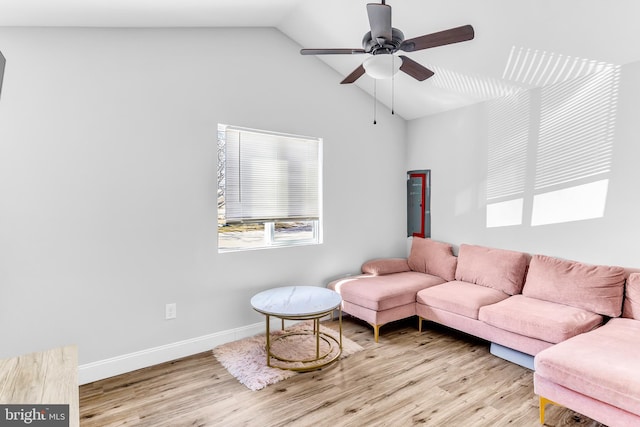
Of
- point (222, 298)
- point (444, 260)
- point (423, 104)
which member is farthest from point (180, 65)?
point (444, 260)

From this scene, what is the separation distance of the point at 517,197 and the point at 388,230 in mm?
1486

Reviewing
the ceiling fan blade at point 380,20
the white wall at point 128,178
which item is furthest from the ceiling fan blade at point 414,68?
the white wall at point 128,178

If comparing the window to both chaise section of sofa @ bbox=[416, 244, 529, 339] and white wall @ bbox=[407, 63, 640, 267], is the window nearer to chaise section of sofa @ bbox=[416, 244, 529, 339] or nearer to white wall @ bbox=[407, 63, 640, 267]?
chaise section of sofa @ bbox=[416, 244, 529, 339]

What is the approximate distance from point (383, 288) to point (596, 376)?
172 centimetres

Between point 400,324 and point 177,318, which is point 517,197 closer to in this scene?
point 400,324

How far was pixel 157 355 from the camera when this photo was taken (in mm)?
2750

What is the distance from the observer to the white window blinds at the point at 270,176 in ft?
10.4

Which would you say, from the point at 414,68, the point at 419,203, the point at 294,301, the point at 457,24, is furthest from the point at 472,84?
the point at 294,301

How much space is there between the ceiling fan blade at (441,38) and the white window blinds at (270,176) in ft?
5.43

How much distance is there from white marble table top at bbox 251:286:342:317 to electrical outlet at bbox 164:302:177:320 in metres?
0.64

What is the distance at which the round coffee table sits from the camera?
8.51 ft

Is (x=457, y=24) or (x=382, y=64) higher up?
(x=457, y=24)

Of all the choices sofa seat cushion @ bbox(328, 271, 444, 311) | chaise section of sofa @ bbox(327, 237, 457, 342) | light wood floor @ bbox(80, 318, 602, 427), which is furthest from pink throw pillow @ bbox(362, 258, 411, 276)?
light wood floor @ bbox(80, 318, 602, 427)

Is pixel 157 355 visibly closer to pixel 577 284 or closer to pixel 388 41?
pixel 388 41
